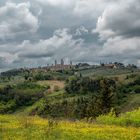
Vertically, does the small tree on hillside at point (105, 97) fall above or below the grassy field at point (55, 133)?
below

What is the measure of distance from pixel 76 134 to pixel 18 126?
5.31 meters

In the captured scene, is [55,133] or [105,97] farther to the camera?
[105,97]

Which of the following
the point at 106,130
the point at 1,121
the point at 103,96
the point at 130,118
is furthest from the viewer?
the point at 103,96

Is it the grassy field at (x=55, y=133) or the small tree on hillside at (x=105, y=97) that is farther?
the small tree on hillside at (x=105, y=97)

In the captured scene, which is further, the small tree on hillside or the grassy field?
the small tree on hillside

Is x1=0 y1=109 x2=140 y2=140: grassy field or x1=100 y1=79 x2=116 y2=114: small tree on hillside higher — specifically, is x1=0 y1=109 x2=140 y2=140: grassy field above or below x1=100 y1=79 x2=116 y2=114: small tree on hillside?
above

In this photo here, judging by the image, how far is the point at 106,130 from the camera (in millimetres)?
31828

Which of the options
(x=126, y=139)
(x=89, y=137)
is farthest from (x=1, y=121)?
(x=126, y=139)

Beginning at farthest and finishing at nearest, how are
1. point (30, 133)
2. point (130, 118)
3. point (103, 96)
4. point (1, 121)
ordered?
1. point (103, 96)
2. point (130, 118)
3. point (1, 121)
4. point (30, 133)

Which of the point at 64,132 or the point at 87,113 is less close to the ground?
the point at 64,132

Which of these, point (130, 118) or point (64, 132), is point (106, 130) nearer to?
point (64, 132)

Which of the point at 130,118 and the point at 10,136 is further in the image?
the point at 130,118

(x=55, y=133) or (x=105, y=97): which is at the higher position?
(x=55, y=133)

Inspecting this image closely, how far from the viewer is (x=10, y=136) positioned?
2714cm
